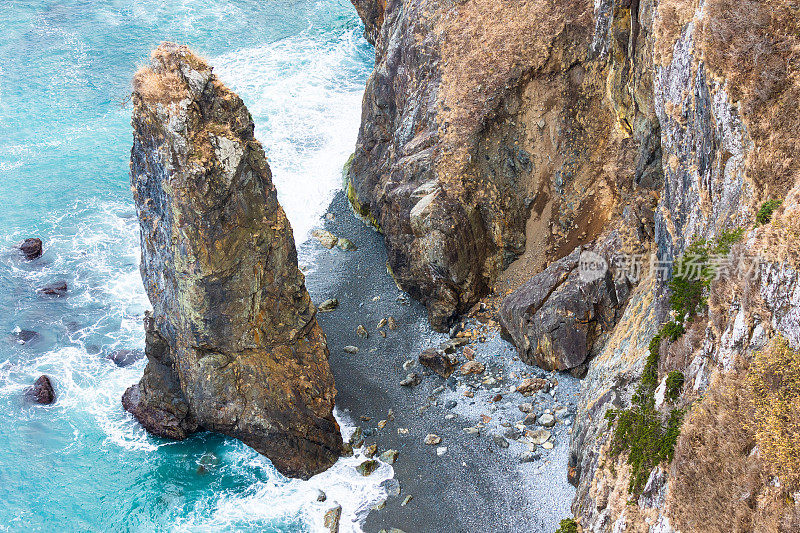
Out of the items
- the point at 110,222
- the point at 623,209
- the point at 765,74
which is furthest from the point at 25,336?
the point at 765,74

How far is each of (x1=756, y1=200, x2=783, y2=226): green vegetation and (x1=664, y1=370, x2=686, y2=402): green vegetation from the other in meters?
4.72

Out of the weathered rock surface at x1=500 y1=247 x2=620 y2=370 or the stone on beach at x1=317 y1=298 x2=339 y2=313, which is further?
the stone on beach at x1=317 y1=298 x2=339 y2=313

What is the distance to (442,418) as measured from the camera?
28.8 m

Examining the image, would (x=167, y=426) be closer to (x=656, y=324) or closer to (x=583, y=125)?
(x=656, y=324)

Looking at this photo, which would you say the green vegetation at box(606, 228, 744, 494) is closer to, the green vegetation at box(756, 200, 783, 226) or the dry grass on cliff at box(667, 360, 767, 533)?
the green vegetation at box(756, 200, 783, 226)

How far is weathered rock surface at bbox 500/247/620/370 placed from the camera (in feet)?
89.9

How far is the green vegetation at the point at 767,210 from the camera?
610 inches

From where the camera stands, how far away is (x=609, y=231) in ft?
Result: 93.0

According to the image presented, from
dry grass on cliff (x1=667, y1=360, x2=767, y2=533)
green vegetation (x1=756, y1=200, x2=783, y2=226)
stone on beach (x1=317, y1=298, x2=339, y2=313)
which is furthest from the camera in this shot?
stone on beach (x1=317, y1=298, x2=339, y2=313)

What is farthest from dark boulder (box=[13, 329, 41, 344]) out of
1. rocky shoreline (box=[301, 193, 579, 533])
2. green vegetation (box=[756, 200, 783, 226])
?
green vegetation (box=[756, 200, 783, 226])

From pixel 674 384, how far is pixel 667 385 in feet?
0.75

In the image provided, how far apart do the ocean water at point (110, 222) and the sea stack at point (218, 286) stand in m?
1.96

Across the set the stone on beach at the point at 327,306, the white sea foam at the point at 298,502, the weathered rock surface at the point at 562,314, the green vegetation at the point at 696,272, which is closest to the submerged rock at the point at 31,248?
the stone on beach at the point at 327,306

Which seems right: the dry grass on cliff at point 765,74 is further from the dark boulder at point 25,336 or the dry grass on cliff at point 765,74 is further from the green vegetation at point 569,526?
the dark boulder at point 25,336
